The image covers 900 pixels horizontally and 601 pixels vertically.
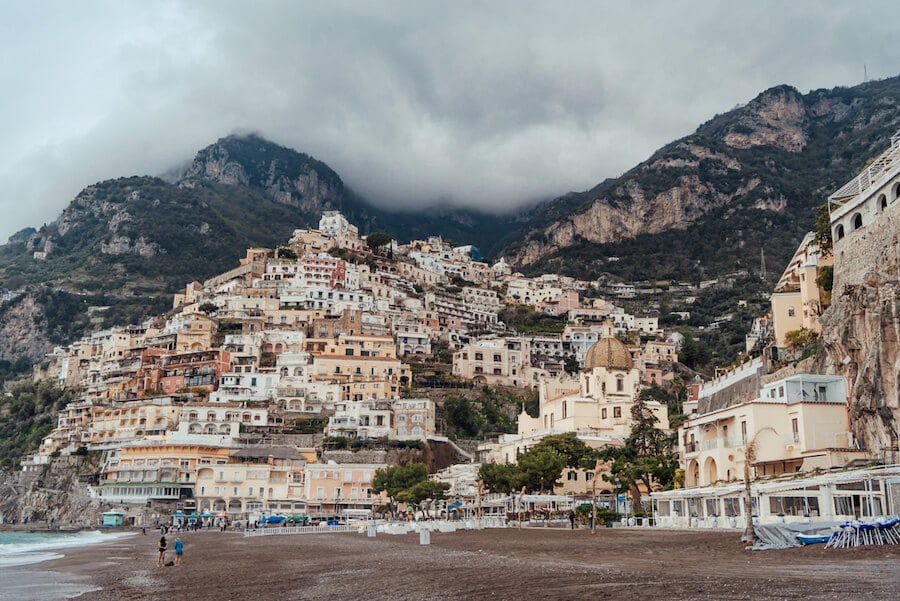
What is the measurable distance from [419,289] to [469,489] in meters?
76.0

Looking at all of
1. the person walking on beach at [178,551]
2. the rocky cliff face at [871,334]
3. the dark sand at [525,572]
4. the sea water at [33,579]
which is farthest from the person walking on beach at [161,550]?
the rocky cliff face at [871,334]

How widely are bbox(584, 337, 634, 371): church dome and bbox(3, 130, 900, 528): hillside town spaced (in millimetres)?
205

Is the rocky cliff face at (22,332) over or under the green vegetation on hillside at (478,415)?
over

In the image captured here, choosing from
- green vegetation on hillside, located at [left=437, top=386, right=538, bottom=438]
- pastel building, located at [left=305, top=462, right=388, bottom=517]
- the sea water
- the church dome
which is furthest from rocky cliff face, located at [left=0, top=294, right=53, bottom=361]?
the church dome

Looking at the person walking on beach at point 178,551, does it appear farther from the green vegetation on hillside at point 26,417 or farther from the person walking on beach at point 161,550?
the green vegetation on hillside at point 26,417

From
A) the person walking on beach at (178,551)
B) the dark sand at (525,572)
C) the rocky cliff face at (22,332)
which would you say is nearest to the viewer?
the dark sand at (525,572)

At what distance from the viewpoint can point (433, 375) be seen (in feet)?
345

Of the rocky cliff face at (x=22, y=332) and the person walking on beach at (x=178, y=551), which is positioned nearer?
the person walking on beach at (x=178, y=551)

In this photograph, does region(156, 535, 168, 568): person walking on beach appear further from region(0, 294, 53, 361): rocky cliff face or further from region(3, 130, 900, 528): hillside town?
region(0, 294, 53, 361): rocky cliff face

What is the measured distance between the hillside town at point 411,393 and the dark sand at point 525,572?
16.2ft

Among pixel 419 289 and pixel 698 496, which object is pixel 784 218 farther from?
pixel 698 496

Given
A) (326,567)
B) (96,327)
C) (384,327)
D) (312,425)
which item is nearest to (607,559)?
(326,567)

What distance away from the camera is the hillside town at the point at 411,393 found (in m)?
41.6

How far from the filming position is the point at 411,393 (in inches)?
3821
